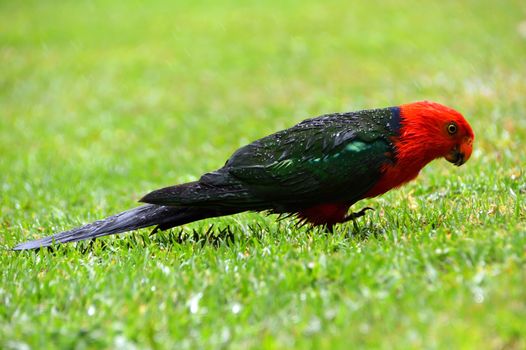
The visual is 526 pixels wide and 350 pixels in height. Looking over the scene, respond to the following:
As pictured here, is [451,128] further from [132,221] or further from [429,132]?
[132,221]

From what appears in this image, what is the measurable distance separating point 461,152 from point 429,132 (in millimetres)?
344

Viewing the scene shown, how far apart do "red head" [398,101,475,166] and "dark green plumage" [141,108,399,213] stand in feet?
0.29

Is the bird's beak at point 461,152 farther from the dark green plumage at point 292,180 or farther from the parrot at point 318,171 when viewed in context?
the dark green plumage at point 292,180

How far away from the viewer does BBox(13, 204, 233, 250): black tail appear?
4875mm

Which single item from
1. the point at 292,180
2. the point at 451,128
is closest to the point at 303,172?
the point at 292,180

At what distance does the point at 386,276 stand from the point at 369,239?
2.60ft

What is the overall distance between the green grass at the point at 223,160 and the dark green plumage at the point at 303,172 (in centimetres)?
29

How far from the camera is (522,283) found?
3355mm

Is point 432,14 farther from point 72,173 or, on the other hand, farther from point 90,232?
point 90,232

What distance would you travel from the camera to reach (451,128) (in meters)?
4.83

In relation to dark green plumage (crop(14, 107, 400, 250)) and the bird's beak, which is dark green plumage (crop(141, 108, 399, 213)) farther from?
the bird's beak

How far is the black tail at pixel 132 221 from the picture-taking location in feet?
16.0

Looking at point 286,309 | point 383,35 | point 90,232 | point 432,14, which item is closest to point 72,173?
point 90,232

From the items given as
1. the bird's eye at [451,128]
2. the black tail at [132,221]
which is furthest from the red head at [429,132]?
the black tail at [132,221]
